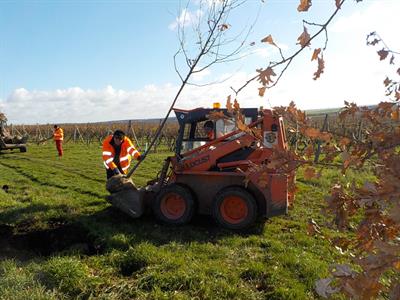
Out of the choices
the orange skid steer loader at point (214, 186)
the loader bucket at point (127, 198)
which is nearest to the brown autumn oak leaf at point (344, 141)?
the orange skid steer loader at point (214, 186)

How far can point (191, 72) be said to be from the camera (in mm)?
6707

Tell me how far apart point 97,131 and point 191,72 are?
102 feet

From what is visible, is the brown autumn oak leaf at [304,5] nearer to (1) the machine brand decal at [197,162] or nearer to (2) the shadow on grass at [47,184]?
(1) the machine brand decal at [197,162]

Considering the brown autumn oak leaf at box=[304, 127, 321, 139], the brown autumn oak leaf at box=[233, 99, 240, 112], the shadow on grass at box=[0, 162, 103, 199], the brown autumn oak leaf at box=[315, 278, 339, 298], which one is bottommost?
the shadow on grass at box=[0, 162, 103, 199]

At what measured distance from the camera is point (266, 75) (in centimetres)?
172

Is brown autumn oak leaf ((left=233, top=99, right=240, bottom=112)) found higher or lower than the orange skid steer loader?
higher

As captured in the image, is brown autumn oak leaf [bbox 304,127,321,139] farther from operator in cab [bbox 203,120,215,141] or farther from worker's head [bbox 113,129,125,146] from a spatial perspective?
worker's head [bbox 113,129,125,146]

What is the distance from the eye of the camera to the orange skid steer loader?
6480 mm

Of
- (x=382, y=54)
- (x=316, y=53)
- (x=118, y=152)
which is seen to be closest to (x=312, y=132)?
(x=316, y=53)

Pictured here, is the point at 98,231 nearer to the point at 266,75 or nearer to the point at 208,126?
the point at 208,126

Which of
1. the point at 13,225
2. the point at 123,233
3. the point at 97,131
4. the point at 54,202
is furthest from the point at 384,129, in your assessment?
the point at 97,131

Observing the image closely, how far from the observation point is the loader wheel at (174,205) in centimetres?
670

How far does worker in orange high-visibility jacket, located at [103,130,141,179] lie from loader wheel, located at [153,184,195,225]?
1.64m

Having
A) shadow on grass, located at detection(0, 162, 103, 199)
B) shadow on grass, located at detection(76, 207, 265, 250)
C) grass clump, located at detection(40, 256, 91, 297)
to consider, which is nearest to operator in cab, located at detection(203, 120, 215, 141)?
shadow on grass, located at detection(76, 207, 265, 250)
